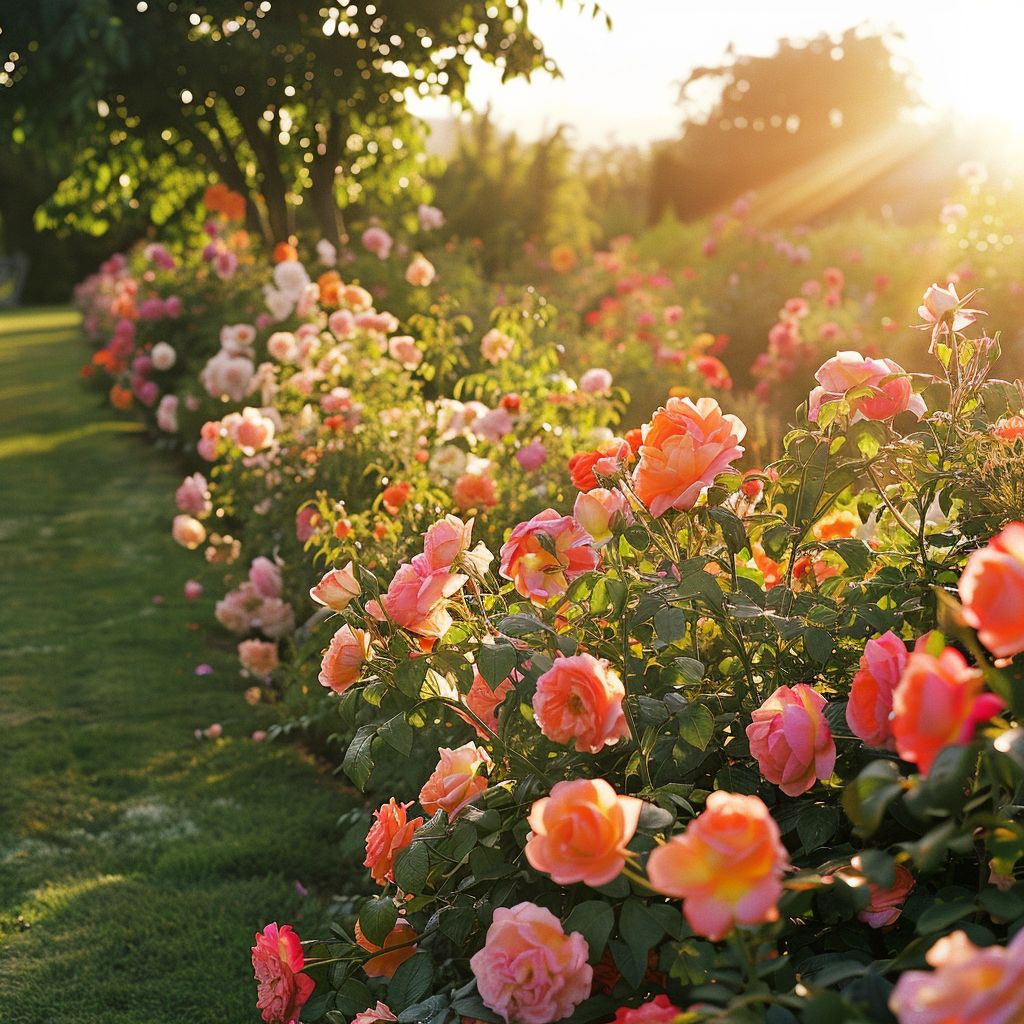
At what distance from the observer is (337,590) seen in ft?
5.32

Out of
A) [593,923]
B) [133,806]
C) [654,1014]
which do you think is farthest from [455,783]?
[133,806]

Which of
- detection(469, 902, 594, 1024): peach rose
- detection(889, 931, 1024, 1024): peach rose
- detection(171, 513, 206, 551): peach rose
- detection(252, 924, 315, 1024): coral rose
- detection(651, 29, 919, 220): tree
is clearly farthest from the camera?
detection(651, 29, 919, 220): tree

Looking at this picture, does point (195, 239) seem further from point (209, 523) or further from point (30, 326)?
point (30, 326)

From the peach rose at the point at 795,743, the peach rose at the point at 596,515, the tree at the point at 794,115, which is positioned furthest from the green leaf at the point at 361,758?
the tree at the point at 794,115

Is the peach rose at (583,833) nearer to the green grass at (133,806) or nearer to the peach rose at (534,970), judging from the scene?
the peach rose at (534,970)

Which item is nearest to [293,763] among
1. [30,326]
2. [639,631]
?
[639,631]

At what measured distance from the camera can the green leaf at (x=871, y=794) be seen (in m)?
0.99

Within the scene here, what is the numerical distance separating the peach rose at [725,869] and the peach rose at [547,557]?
0.69 meters

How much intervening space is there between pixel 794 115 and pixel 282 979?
862 inches

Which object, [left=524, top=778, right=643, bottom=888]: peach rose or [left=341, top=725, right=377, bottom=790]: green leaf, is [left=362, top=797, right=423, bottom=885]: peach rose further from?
[left=524, top=778, right=643, bottom=888]: peach rose

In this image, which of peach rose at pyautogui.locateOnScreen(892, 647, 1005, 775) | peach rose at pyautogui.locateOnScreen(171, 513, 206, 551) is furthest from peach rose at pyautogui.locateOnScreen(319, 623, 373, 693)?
peach rose at pyautogui.locateOnScreen(171, 513, 206, 551)

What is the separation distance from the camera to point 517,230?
14.2 m

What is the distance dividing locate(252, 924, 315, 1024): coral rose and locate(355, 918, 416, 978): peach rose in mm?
91

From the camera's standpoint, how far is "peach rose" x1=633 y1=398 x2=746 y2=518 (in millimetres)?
1517
